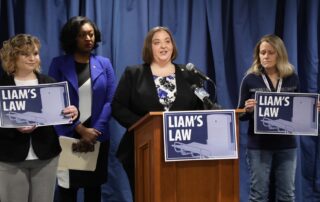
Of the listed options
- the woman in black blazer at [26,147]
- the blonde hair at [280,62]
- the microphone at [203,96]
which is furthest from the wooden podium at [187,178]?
the blonde hair at [280,62]

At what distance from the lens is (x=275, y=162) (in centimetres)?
365

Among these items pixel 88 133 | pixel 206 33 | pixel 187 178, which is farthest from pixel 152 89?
pixel 206 33

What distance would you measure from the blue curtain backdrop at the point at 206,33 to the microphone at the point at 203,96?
128 centimetres

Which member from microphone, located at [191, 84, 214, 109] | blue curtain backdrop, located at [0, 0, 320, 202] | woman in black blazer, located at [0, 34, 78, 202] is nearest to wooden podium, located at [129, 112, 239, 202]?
microphone, located at [191, 84, 214, 109]

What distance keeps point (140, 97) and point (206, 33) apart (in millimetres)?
1645

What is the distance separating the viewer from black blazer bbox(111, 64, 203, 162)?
10.2 ft

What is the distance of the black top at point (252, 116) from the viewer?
3570mm

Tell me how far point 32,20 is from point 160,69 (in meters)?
1.53

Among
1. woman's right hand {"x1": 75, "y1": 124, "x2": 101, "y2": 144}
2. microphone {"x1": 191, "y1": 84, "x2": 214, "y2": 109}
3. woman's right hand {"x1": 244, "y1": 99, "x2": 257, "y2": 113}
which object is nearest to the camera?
microphone {"x1": 191, "y1": 84, "x2": 214, "y2": 109}

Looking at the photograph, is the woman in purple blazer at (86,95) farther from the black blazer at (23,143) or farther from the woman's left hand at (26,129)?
the woman's left hand at (26,129)

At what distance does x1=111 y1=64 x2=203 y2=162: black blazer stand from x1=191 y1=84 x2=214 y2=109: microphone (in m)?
0.11

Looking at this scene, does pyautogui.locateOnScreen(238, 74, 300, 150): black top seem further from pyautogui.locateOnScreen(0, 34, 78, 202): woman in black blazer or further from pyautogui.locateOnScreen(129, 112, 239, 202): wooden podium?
pyautogui.locateOnScreen(0, 34, 78, 202): woman in black blazer

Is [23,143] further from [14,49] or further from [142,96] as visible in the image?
[142,96]

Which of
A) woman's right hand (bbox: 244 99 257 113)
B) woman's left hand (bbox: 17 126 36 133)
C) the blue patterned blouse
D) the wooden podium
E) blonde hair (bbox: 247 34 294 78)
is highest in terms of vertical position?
blonde hair (bbox: 247 34 294 78)
